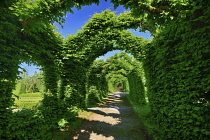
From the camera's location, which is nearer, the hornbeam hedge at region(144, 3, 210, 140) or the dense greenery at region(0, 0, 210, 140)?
the hornbeam hedge at region(144, 3, 210, 140)

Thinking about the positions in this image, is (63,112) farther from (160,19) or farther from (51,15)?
(160,19)

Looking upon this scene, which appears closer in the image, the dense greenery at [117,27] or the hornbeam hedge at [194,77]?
the hornbeam hedge at [194,77]

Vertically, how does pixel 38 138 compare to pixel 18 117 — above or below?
below

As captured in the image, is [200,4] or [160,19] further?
[160,19]

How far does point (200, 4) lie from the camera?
2539 mm

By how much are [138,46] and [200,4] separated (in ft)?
17.9

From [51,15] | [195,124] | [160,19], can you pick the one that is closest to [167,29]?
[160,19]

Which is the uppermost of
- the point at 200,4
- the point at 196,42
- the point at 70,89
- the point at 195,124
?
the point at 200,4

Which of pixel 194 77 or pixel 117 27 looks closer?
Result: pixel 194 77

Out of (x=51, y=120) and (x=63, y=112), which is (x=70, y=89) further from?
(x=51, y=120)

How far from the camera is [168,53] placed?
3.92 metres

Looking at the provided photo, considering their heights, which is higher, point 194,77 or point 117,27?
point 117,27

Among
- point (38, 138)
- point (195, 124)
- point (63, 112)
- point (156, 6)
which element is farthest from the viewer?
point (63, 112)

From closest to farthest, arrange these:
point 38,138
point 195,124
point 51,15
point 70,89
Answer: point 195,124
point 51,15
point 38,138
point 70,89
